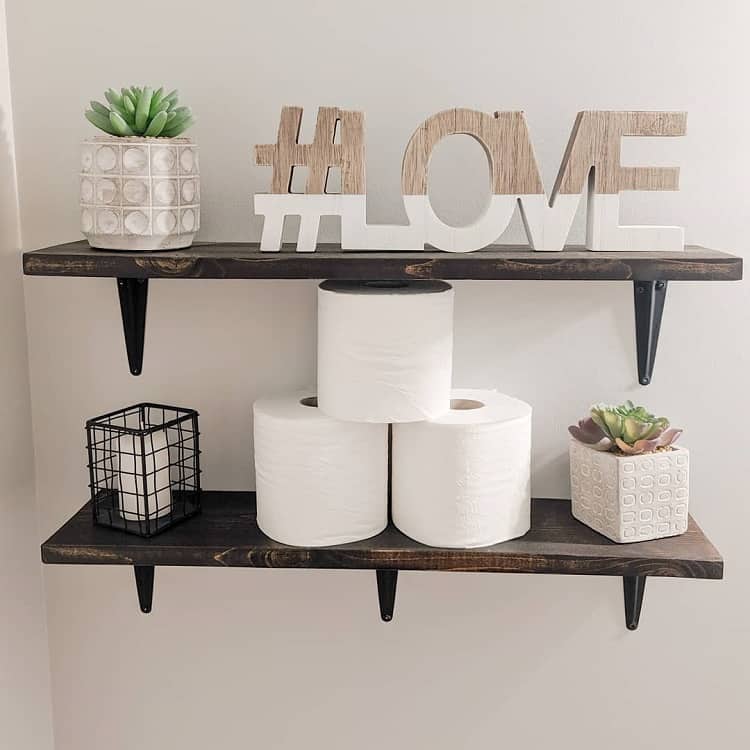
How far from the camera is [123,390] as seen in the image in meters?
1.07

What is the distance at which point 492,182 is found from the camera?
881 millimetres

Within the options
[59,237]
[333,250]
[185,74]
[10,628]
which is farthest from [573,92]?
[10,628]

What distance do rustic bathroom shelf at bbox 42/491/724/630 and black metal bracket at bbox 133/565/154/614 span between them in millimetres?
84

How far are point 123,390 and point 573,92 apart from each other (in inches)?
23.5

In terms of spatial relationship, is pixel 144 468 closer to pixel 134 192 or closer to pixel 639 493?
pixel 134 192

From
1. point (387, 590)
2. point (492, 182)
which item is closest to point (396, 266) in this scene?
point (492, 182)

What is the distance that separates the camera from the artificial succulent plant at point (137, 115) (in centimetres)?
88

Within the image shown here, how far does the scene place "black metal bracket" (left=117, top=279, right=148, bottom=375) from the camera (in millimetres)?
1003

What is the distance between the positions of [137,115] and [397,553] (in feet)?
1.60

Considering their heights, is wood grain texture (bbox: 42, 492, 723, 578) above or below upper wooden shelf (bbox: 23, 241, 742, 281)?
below

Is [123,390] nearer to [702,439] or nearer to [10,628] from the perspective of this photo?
[10,628]

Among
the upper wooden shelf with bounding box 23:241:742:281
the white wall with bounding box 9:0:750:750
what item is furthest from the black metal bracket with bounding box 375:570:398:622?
the upper wooden shelf with bounding box 23:241:742:281

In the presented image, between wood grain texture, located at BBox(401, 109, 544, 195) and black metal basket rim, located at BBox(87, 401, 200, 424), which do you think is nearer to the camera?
wood grain texture, located at BBox(401, 109, 544, 195)

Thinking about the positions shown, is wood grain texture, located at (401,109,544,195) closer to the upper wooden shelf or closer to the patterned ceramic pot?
the upper wooden shelf
